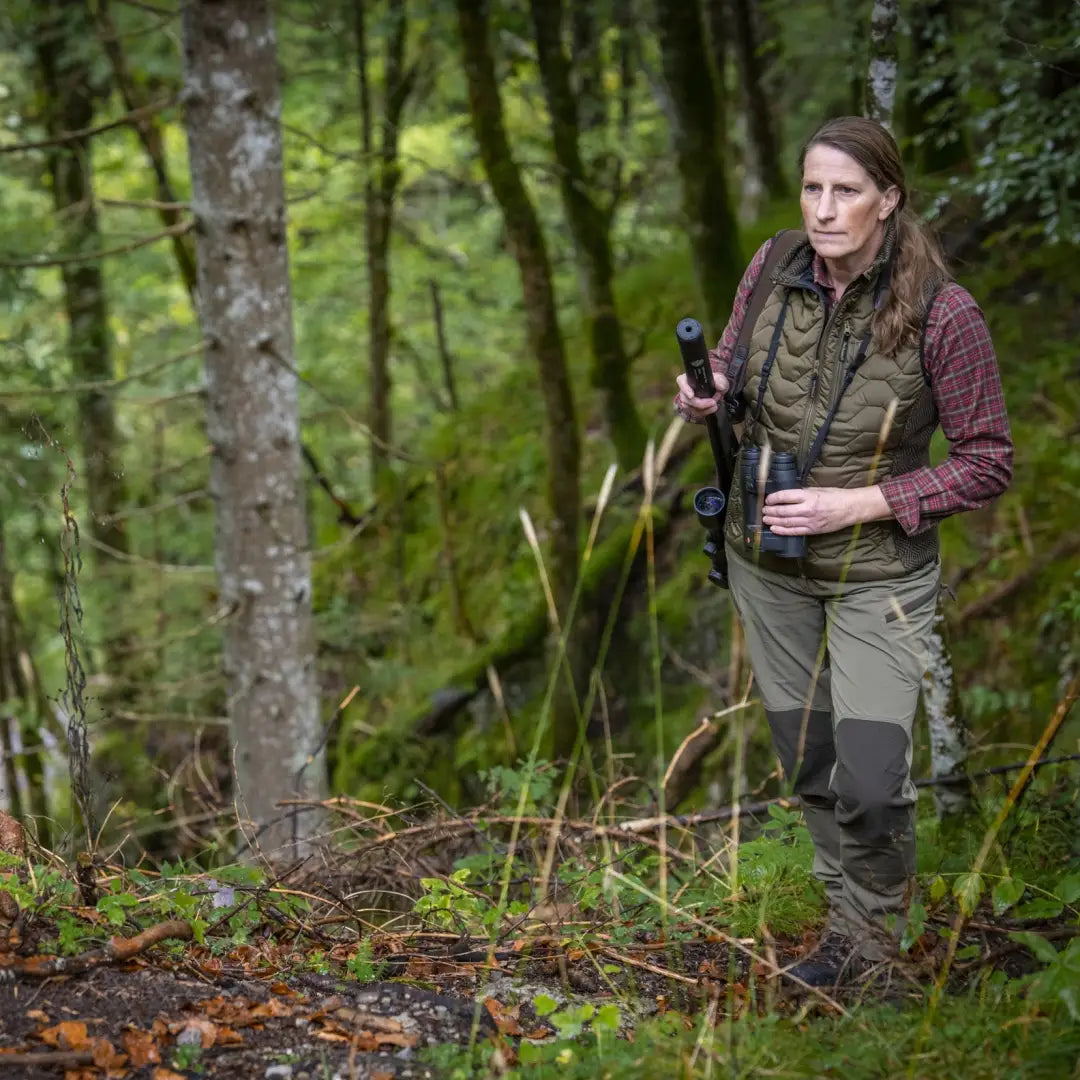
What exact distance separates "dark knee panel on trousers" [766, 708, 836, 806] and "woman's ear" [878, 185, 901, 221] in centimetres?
145

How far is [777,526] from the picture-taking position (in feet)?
9.85

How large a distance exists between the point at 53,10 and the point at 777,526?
34.1ft

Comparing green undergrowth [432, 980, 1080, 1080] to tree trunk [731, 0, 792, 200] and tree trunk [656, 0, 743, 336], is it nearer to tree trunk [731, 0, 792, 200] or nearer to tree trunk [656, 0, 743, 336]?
tree trunk [656, 0, 743, 336]

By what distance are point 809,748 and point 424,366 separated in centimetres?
1357

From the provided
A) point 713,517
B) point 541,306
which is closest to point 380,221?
point 541,306

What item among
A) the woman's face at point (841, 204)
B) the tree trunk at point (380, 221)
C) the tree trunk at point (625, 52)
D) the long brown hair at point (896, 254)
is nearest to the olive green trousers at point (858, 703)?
the long brown hair at point (896, 254)

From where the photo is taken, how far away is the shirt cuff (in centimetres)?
292

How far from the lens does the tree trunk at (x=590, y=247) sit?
795 centimetres

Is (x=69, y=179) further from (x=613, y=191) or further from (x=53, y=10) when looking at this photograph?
(x=613, y=191)

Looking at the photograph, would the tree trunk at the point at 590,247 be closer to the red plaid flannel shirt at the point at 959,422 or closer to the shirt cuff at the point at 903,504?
the red plaid flannel shirt at the point at 959,422

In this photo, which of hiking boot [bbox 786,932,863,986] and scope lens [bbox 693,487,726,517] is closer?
hiking boot [bbox 786,932,863,986]

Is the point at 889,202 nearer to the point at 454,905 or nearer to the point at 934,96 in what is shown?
the point at 454,905

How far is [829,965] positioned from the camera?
295 centimetres

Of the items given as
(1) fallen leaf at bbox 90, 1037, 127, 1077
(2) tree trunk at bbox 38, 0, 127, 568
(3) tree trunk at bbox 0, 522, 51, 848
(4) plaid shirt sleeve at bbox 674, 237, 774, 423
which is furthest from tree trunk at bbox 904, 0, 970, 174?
(3) tree trunk at bbox 0, 522, 51, 848
